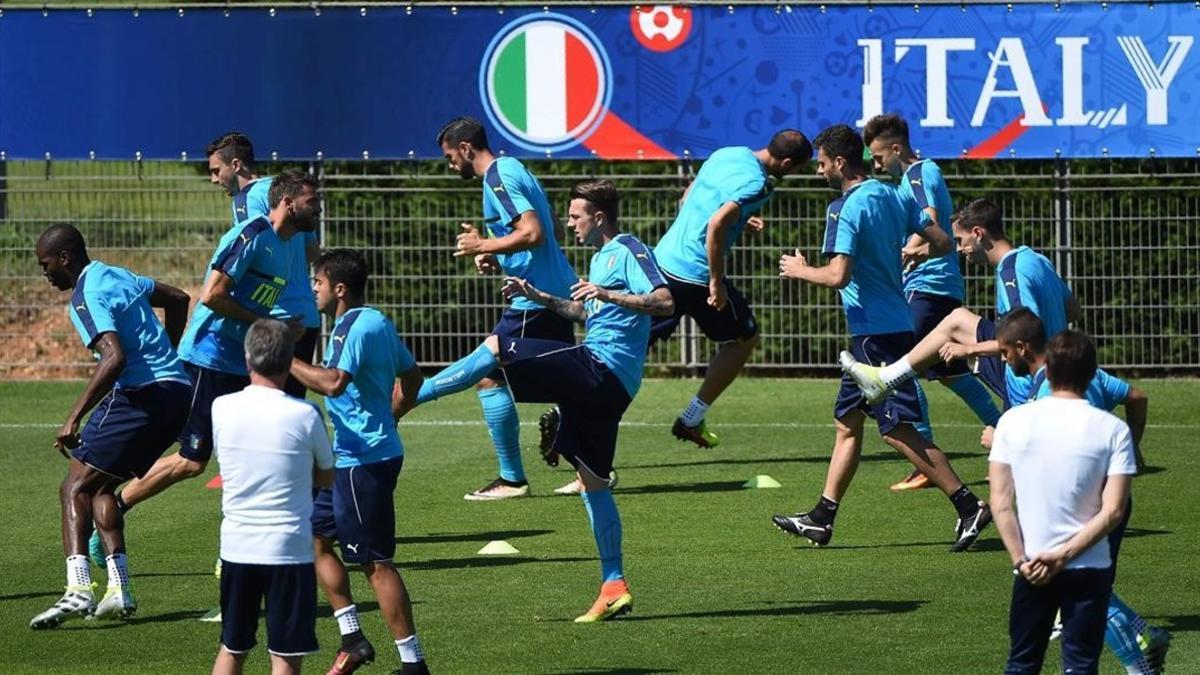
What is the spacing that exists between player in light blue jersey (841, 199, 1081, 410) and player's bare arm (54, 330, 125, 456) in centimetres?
372

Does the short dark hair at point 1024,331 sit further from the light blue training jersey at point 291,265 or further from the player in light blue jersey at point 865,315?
the light blue training jersey at point 291,265

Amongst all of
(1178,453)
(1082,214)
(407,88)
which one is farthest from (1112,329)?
(407,88)

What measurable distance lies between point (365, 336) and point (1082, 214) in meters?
11.7

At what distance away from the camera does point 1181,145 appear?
17.5m

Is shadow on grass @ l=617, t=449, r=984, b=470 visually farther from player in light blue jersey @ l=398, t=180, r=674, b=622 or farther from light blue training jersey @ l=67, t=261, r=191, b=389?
light blue training jersey @ l=67, t=261, r=191, b=389

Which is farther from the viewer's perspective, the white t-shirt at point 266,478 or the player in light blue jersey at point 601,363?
the player in light blue jersey at point 601,363

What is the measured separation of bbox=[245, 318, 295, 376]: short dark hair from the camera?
680 centimetres

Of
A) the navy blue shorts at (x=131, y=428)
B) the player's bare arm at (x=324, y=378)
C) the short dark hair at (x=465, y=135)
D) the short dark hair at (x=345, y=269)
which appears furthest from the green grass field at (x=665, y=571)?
the short dark hair at (x=465, y=135)

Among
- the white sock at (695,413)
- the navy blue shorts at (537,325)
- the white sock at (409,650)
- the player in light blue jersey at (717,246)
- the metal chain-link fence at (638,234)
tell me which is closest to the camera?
the white sock at (409,650)

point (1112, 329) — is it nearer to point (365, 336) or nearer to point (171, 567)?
point (171, 567)

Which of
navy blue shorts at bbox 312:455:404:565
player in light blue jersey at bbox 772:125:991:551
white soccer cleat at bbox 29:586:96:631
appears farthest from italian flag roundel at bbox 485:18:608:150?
navy blue shorts at bbox 312:455:404:565

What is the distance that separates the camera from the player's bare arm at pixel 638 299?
8953 millimetres

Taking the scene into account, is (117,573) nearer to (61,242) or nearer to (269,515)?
(61,242)

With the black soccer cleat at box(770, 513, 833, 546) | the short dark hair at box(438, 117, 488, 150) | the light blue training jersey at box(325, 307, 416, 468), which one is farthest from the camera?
the short dark hair at box(438, 117, 488, 150)
